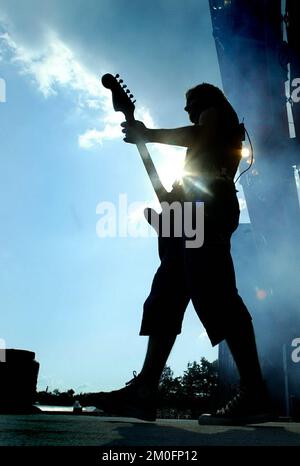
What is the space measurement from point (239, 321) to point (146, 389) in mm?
634

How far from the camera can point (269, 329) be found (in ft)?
67.3

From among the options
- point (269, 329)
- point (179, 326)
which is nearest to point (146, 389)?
point (179, 326)

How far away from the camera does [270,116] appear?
535 inches

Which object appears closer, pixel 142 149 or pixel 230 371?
pixel 142 149

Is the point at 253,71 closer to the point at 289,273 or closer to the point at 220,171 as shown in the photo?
the point at 289,273

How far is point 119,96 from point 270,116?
11.5m

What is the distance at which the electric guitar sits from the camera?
2.69 meters

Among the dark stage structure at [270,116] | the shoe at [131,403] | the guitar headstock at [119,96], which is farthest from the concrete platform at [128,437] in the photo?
the dark stage structure at [270,116]

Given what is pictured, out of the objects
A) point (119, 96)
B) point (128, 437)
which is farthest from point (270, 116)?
point (128, 437)

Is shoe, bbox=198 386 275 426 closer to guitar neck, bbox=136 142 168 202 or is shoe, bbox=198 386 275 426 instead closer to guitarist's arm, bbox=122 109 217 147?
guitar neck, bbox=136 142 168 202

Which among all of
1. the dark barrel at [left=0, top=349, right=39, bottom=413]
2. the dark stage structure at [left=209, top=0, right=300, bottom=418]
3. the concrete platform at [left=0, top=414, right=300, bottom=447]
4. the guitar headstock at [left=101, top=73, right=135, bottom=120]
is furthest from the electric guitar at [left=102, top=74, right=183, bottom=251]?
the dark stage structure at [left=209, top=0, right=300, bottom=418]

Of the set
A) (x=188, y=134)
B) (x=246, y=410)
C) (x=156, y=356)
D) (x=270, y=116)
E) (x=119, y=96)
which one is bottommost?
(x=246, y=410)

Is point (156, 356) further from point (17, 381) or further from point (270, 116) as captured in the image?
point (270, 116)

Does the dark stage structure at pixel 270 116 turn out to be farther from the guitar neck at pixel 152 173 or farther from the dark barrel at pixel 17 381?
the guitar neck at pixel 152 173
